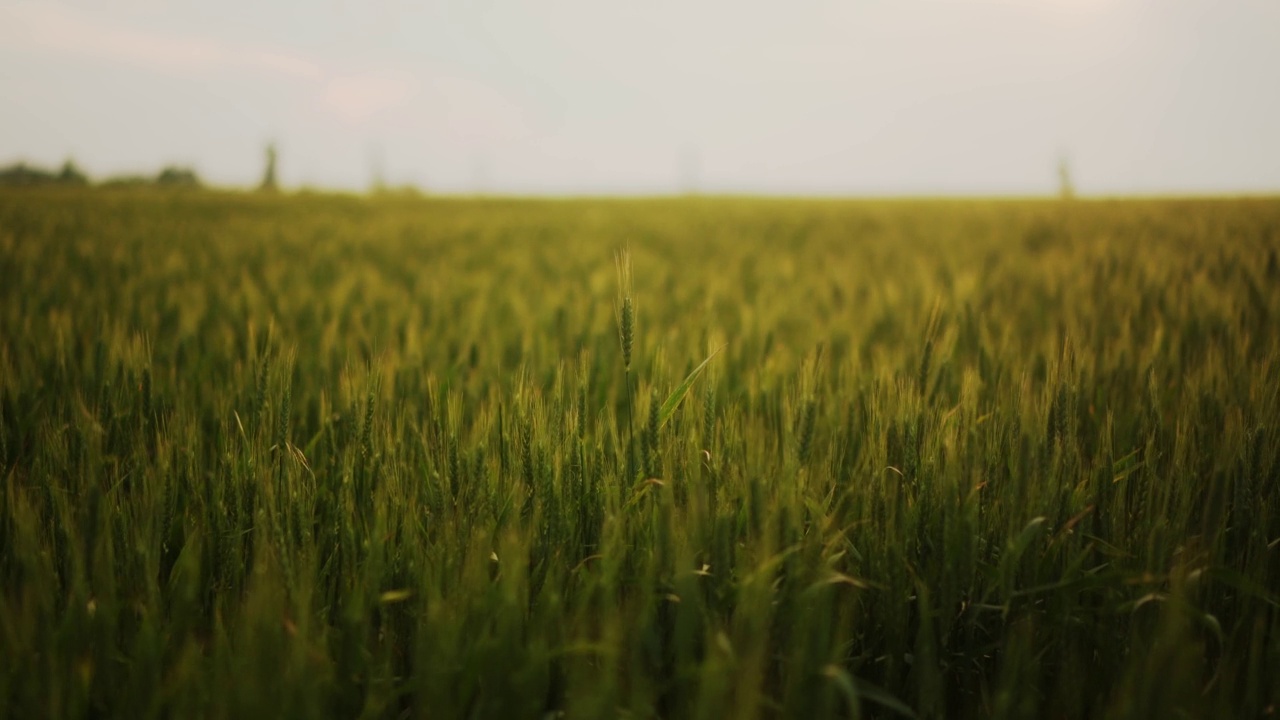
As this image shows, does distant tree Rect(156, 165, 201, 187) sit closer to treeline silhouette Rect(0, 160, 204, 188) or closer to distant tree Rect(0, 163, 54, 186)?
treeline silhouette Rect(0, 160, 204, 188)

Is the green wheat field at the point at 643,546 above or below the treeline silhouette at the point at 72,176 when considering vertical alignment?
below

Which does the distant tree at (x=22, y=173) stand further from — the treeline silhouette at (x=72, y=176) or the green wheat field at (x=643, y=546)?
the green wheat field at (x=643, y=546)

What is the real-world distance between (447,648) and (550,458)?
388mm

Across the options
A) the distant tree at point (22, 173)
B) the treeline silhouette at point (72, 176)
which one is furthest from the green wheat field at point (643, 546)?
the distant tree at point (22, 173)

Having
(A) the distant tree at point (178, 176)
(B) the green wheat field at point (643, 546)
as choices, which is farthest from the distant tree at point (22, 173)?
(B) the green wheat field at point (643, 546)

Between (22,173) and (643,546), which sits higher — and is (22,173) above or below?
above

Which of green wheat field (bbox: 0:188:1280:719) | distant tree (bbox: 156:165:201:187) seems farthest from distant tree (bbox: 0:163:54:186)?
green wheat field (bbox: 0:188:1280:719)

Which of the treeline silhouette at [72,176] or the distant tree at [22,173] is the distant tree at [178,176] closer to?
the treeline silhouette at [72,176]

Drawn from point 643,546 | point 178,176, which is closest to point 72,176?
point 178,176

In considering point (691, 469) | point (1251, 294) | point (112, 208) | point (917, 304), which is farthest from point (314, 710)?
point (112, 208)

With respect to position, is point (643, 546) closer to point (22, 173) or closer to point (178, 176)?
point (178, 176)

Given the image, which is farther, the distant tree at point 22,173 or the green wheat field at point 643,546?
the distant tree at point 22,173

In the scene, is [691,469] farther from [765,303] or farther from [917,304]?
[917,304]

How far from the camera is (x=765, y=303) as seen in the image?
3.47m
